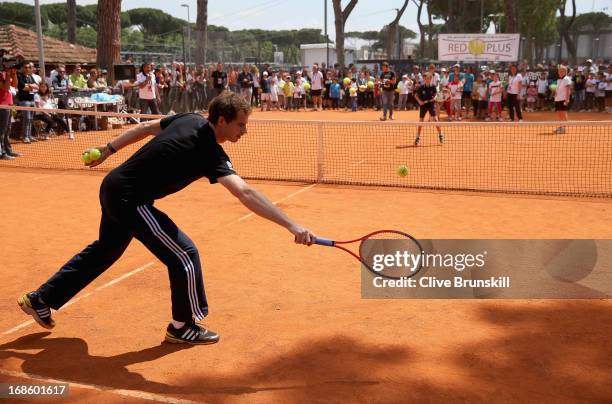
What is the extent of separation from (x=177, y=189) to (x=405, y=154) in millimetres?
11148

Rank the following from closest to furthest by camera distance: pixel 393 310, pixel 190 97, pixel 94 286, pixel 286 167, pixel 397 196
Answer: pixel 393 310 → pixel 94 286 → pixel 397 196 → pixel 286 167 → pixel 190 97

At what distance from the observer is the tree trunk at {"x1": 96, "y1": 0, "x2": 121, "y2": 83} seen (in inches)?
943

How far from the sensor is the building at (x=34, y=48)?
26.0 m

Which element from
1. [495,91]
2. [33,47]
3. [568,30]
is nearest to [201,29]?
[33,47]

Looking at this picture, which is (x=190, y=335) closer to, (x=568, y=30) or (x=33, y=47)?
(x=33, y=47)

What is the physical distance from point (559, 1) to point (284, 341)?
57.4m

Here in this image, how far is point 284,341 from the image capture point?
493cm

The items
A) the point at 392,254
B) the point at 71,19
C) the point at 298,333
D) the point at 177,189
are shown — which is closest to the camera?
the point at 177,189

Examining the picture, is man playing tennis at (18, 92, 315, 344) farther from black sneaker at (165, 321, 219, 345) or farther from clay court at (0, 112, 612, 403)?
clay court at (0, 112, 612, 403)

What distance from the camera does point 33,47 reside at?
27.0 meters

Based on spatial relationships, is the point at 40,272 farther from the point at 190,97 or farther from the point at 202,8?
the point at 202,8

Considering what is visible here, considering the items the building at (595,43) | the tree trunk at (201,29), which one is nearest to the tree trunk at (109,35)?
the tree trunk at (201,29)

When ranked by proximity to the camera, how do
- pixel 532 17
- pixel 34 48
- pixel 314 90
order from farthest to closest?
pixel 532 17 → pixel 314 90 → pixel 34 48

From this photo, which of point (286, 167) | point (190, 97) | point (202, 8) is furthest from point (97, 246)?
point (202, 8)
